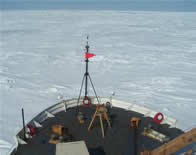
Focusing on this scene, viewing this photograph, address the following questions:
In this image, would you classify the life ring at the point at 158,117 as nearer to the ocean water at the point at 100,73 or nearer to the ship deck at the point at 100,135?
the ship deck at the point at 100,135

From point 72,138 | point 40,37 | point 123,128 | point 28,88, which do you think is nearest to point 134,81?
point 28,88

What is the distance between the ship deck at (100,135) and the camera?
28.1ft

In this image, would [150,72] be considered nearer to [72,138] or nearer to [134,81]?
[134,81]

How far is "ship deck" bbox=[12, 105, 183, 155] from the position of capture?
8562mm

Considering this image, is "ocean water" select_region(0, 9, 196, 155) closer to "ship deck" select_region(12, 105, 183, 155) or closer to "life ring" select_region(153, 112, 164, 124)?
"ship deck" select_region(12, 105, 183, 155)

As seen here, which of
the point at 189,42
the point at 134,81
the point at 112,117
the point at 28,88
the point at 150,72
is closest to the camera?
the point at 112,117

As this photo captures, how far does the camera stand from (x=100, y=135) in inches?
371

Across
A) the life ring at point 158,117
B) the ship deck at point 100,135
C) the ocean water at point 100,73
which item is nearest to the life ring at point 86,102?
the ship deck at point 100,135

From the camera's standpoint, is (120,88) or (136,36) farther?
(136,36)

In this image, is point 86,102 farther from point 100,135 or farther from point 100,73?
point 100,73

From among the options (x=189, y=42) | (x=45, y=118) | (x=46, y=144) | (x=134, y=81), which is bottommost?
(x=46, y=144)

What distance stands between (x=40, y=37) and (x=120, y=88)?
93.9 ft

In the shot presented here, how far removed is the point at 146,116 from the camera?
433 inches

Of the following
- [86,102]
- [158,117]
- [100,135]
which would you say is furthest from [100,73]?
[100,135]
